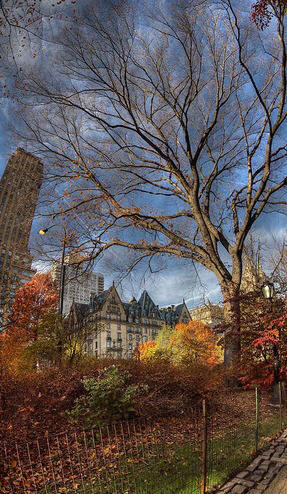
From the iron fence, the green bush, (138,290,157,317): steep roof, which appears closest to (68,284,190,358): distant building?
(138,290,157,317): steep roof

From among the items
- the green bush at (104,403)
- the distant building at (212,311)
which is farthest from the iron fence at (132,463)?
the distant building at (212,311)

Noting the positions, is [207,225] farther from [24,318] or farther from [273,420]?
[24,318]

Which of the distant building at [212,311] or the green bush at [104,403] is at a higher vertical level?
the distant building at [212,311]

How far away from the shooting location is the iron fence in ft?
12.8

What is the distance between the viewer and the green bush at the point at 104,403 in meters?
6.61

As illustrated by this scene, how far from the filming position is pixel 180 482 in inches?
164

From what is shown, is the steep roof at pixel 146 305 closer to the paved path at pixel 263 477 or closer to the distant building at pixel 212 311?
Answer: the distant building at pixel 212 311

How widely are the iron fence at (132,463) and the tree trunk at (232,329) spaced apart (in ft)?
13.9

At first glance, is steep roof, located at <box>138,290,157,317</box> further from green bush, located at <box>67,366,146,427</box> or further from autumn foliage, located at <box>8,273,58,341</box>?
green bush, located at <box>67,366,146,427</box>

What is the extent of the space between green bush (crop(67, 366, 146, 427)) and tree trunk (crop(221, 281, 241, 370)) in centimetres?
474

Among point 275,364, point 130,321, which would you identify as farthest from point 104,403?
point 130,321

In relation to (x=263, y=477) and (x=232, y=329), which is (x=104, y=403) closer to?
(x=263, y=477)

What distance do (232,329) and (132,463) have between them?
7620 mm

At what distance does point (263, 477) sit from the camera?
448 cm
